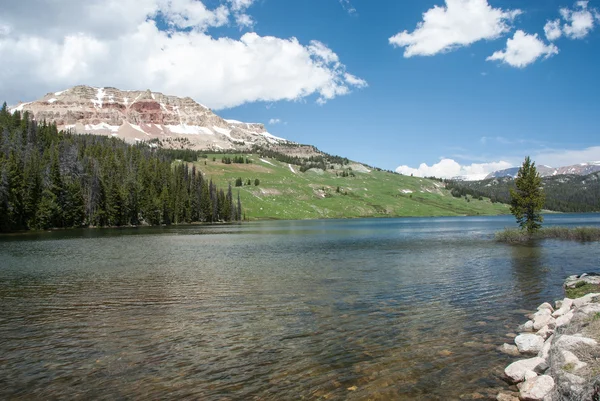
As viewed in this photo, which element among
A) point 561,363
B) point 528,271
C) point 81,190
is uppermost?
point 81,190

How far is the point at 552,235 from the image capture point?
81562mm

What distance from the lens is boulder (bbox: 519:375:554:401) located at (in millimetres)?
11852

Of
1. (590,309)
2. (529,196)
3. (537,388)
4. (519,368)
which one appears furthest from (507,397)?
(529,196)

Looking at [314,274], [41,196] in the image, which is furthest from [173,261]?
[41,196]

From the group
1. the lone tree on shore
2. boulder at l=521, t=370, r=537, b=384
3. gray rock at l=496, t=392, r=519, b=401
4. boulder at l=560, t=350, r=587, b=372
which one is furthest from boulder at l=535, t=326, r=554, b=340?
the lone tree on shore

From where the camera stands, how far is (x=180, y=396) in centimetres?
1252

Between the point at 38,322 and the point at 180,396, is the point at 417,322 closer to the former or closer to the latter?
the point at 180,396

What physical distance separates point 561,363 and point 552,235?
275 ft

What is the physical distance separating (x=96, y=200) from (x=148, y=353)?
487 ft

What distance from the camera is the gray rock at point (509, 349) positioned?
1633 centimetres

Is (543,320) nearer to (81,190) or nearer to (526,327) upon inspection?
(526,327)

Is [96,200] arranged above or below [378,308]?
above

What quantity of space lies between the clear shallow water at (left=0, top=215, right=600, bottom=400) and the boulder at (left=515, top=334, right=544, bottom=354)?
121 centimetres

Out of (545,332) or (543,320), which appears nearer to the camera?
(545,332)
